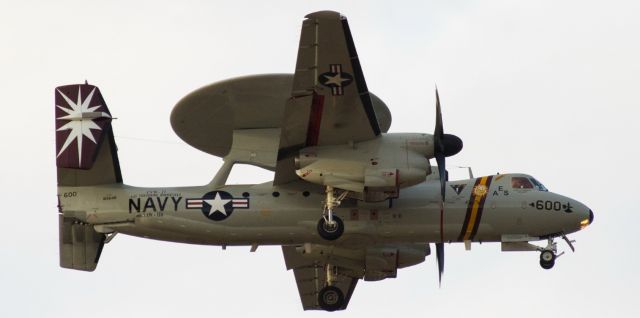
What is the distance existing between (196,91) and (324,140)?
3.41 meters

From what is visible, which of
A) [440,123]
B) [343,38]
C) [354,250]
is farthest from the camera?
[354,250]

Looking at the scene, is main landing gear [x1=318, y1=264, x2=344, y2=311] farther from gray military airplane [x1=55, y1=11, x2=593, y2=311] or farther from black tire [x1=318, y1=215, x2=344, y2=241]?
black tire [x1=318, y1=215, x2=344, y2=241]

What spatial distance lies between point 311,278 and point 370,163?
706 cm

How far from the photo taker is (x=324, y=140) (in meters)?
39.2

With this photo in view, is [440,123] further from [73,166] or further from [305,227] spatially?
[73,166]

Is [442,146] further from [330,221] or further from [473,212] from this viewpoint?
[330,221]

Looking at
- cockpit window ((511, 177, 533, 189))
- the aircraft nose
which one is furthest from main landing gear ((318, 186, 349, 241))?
the aircraft nose

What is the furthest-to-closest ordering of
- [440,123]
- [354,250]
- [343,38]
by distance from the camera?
[354,250], [440,123], [343,38]

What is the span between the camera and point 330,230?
130ft

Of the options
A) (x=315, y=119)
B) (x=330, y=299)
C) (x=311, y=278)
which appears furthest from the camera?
(x=311, y=278)

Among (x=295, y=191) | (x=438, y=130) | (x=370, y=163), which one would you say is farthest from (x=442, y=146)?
(x=295, y=191)

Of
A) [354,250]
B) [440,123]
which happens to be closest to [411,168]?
[440,123]

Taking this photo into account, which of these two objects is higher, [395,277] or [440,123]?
[440,123]

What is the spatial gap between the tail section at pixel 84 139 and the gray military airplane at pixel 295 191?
0.08 feet
